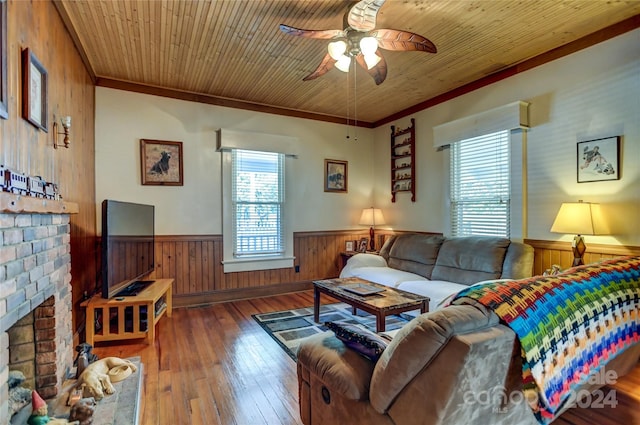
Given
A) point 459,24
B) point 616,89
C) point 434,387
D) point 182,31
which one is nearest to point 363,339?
point 434,387

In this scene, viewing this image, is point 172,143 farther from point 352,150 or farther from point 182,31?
point 352,150

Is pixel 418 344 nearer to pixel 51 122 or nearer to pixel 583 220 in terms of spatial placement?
pixel 583 220

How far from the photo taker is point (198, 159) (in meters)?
4.21

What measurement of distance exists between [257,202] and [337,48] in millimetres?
2604

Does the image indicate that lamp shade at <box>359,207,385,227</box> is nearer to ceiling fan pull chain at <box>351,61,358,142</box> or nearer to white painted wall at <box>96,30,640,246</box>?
white painted wall at <box>96,30,640,246</box>

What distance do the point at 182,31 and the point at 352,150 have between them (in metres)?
3.17

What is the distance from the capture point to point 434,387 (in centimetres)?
112

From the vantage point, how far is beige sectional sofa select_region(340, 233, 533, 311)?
319cm

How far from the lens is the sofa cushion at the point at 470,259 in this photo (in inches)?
131

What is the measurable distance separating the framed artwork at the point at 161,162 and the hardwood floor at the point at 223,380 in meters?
1.67

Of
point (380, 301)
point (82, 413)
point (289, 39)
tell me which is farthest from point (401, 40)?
point (82, 413)

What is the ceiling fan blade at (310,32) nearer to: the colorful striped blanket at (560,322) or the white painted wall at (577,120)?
the colorful striped blanket at (560,322)

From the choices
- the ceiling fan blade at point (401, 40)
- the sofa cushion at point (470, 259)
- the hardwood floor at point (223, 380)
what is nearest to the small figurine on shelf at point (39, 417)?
the hardwood floor at point (223, 380)

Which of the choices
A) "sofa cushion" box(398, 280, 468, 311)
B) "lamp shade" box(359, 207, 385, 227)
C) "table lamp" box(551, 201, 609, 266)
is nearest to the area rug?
"sofa cushion" box(398, 280, 468, 311)
